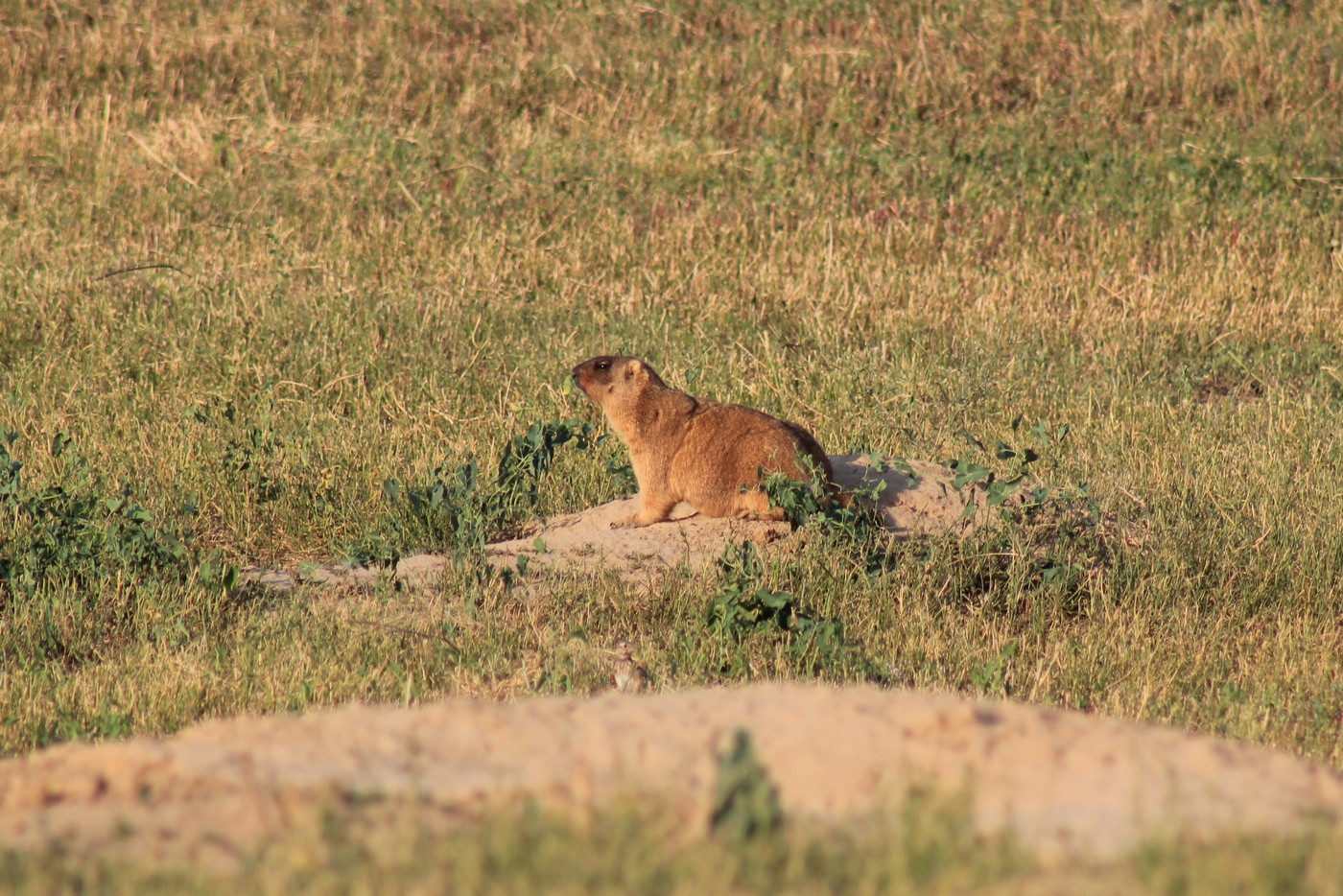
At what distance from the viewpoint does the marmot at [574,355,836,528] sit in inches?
250

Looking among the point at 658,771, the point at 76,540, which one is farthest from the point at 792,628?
the point at 76,540

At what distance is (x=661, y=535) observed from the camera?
660 centimetres

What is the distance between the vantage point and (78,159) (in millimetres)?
12523

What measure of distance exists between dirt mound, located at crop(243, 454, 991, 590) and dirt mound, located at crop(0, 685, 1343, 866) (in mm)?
2863

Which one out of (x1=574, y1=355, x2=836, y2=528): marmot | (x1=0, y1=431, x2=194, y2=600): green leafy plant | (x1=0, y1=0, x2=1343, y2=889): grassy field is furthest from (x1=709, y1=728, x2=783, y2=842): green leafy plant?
(x1=0, y1=431, x2=194, y2=600): green leafy plant

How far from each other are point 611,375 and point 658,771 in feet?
13.1

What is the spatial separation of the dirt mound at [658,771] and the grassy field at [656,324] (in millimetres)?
472

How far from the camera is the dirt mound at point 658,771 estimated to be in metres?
2.75

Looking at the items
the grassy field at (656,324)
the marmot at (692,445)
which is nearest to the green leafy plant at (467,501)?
the grassy field at (656,324)

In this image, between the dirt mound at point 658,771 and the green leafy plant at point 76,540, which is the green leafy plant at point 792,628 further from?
the green leafy plant at point 76,540

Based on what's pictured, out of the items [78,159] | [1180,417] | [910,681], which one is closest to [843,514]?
[910,681]

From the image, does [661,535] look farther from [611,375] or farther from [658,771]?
[658,771]

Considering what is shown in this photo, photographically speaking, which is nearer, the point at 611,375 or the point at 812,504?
the point at 812,504

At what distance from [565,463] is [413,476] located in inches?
29.8
